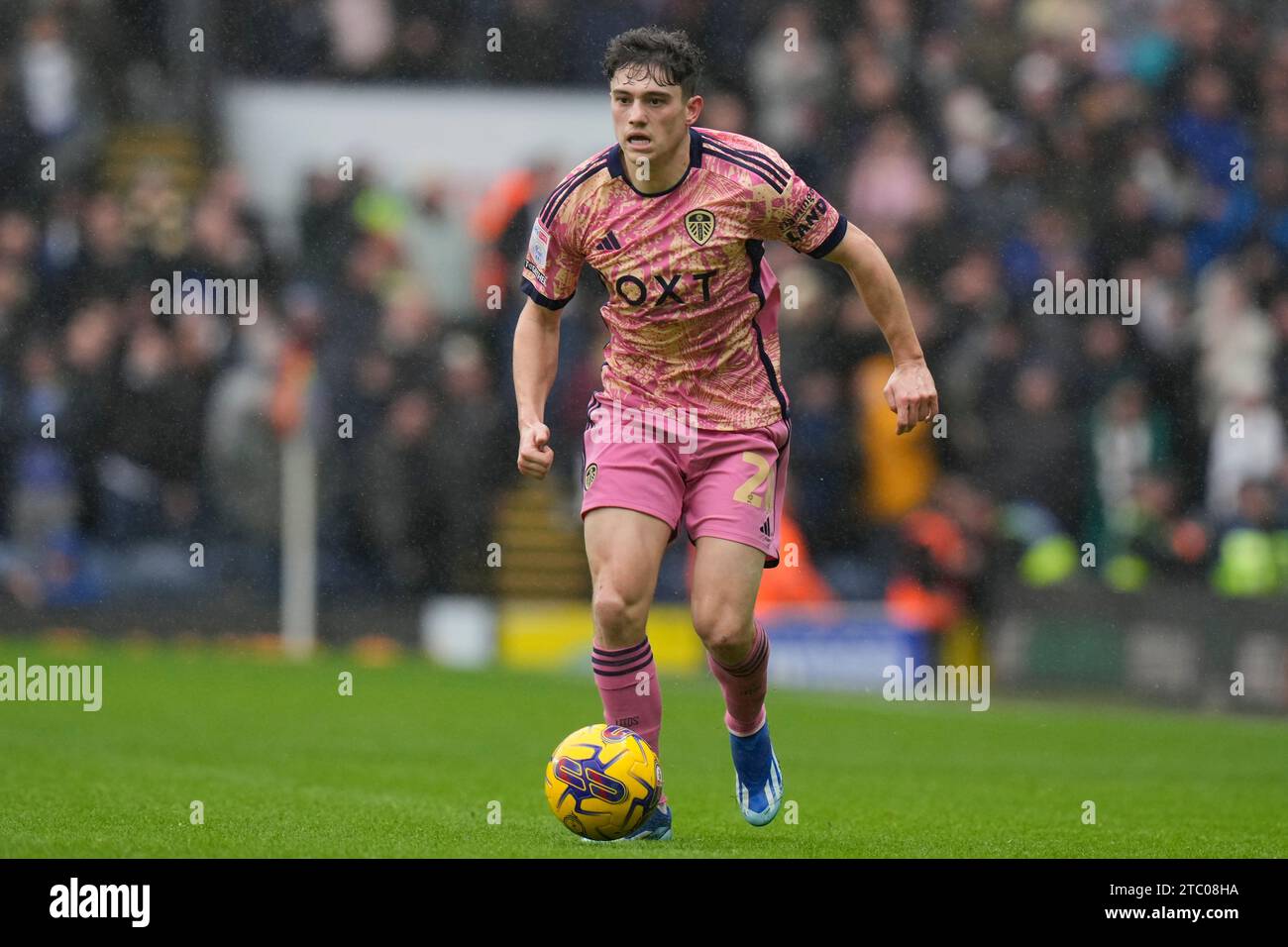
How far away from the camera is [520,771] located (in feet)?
34.4

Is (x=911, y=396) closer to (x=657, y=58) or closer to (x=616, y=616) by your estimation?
(x=616, y=616)

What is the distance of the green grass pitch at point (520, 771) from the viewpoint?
302 inches

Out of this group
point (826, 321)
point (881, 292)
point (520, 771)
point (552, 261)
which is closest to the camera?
point (881, 292)

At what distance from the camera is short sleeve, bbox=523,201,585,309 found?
25.6 feet

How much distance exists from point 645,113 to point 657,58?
19 centimetres

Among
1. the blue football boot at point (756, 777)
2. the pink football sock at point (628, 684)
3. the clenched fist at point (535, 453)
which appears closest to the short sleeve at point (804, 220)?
the clenched fist at point (535, 453)

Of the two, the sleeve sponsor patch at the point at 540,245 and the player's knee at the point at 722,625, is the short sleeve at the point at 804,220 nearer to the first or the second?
the sleeve sponsor patch at the point at 540,245

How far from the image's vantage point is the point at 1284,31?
18.5 metres

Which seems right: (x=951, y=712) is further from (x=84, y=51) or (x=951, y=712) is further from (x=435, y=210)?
(x=84, y=51)

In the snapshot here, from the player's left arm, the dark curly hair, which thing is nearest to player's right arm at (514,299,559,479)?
the dark curly hair

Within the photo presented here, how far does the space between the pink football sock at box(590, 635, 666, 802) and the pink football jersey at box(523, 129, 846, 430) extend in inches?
32.8

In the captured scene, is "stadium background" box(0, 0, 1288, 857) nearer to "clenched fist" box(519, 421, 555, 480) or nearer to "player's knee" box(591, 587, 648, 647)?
"player's knee" box(591, 587, 648, 647)

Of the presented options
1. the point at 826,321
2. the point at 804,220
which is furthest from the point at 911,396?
the point at 826,321

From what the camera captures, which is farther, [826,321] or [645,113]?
[826,321]
